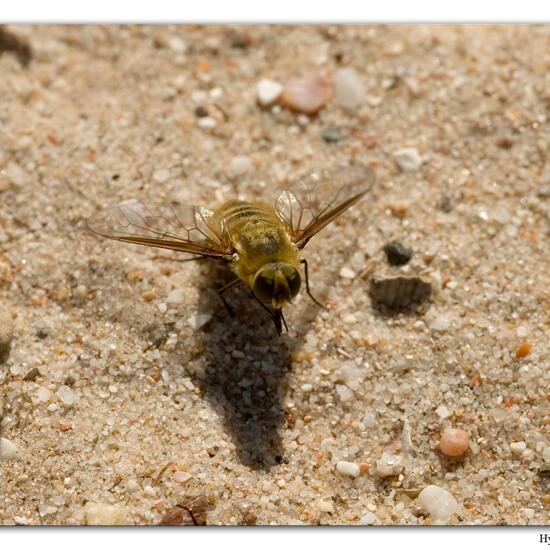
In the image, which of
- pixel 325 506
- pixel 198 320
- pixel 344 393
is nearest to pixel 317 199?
pixel 198 320

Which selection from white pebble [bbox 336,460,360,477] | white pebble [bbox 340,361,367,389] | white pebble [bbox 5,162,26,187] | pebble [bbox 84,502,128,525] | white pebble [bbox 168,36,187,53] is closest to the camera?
pebble [bbox 84,502,128,525]

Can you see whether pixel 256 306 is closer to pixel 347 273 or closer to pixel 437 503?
pixel 347 273

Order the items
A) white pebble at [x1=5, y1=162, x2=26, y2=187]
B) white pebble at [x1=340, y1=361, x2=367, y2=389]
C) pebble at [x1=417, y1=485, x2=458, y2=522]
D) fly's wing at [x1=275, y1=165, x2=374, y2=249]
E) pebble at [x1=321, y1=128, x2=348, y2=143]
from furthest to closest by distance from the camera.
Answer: pebble at [x1=321, y1=128, x2=348, y2=143]
white pebble at [x1=5, y1=162, x2=26, y2=187]
fly's wing at [x1=275, y1=165, x2=374, y2=249]
white pebble at [x1=340, y1=361, x2=367, y2=389]
pebble at [x1=417, y1=485, x2=458, y2=522]

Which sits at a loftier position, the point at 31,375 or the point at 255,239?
the point at 255,239

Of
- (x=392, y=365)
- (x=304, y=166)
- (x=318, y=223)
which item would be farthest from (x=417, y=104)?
(x=392, y=365)

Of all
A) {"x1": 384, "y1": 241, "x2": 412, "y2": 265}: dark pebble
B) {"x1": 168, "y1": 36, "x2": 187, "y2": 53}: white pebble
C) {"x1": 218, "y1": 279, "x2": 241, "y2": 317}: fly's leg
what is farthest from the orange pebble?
→ {"x1": 168, "y1": 36, "x2": 187, "y2": 53}: white pebble

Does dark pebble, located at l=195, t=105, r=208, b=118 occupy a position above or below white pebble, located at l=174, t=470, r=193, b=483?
above

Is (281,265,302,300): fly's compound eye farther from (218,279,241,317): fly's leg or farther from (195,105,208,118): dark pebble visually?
(195,105,208,118): dark pebble
